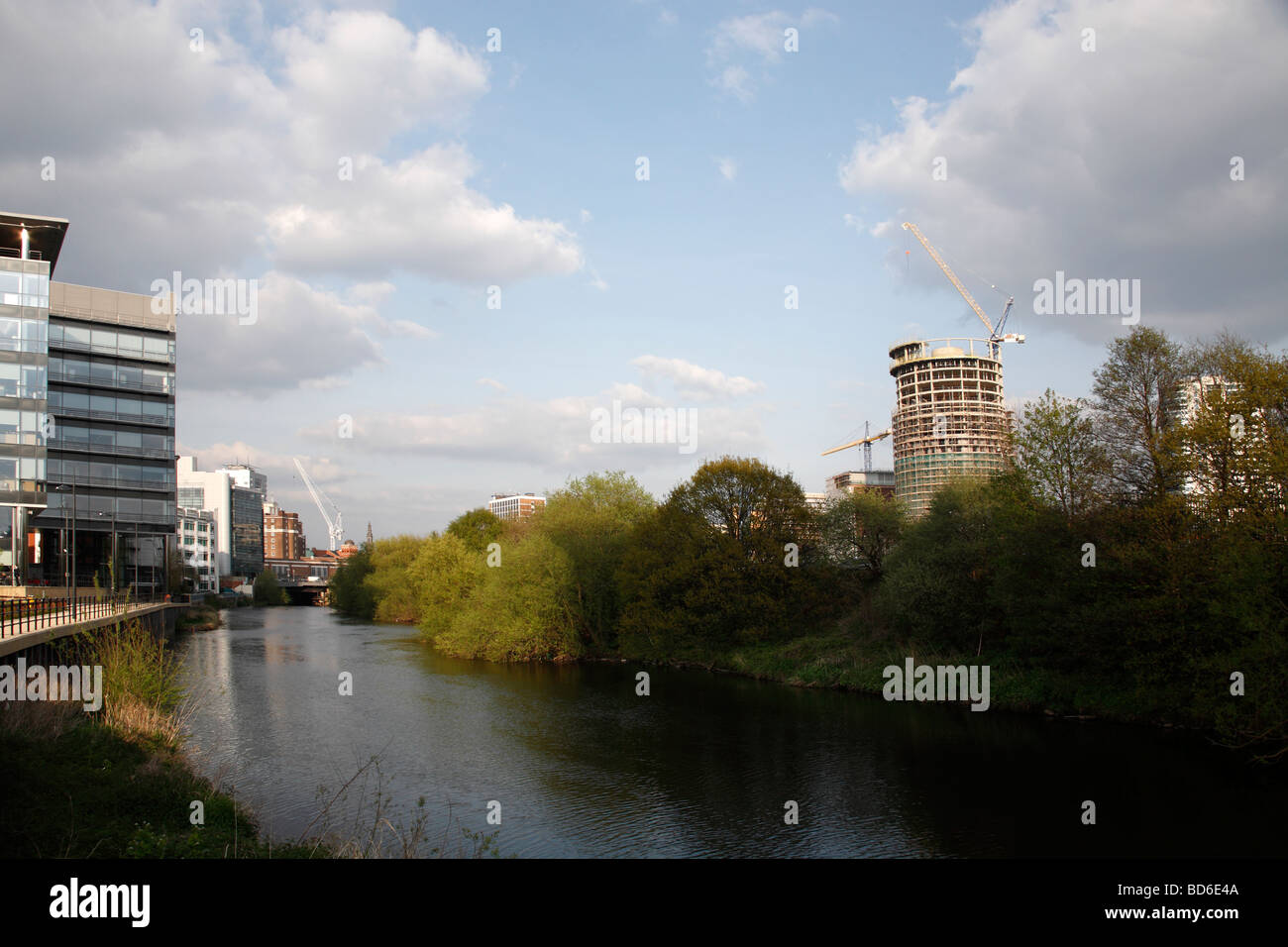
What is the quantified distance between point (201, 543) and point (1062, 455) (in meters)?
161

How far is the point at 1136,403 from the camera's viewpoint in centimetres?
3183

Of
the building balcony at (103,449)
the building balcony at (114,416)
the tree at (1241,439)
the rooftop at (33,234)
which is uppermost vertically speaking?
the rooftop at (33,234)

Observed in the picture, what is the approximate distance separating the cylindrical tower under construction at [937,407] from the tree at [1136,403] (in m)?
103

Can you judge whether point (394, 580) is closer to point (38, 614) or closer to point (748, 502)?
point (748, 502)

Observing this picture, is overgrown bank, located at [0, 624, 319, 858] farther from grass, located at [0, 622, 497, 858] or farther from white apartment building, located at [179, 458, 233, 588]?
white apartment building, located at [179, 458, 233, 588]

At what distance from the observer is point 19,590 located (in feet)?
155

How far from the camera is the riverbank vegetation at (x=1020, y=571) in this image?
24.5 m

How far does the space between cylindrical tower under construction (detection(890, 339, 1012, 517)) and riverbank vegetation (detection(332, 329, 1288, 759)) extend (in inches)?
3518

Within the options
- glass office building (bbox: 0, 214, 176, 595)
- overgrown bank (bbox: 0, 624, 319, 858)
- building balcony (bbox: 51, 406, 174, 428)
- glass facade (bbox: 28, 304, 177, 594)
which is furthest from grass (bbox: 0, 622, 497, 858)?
building balcony (bbox: 51, 406, 174, 428)

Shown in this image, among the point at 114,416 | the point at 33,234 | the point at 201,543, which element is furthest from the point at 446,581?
the point at 201,543

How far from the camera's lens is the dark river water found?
17844 mm

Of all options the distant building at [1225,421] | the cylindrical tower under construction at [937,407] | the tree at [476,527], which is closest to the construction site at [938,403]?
the cylindrical tower under construction at [937,407]

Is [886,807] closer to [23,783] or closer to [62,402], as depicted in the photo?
[23,783]

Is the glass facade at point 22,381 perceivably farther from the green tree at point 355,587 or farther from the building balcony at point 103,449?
the green tree at point 355,587
